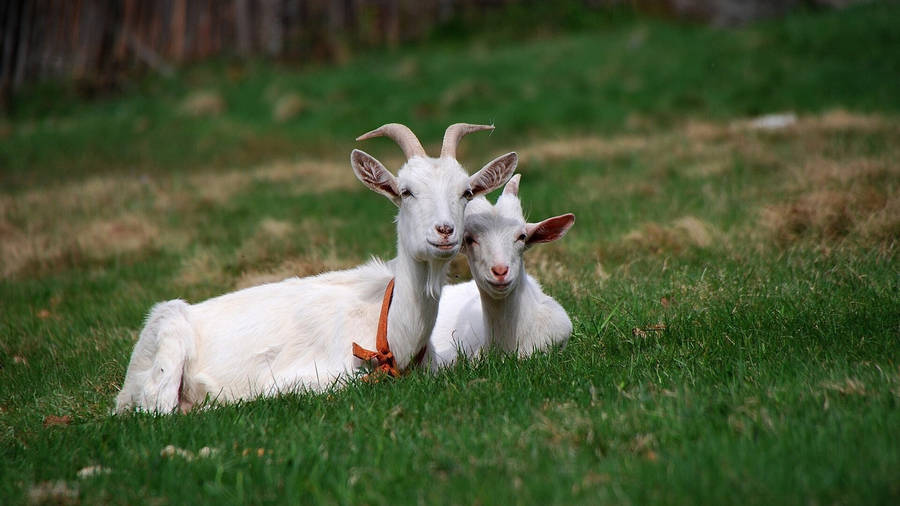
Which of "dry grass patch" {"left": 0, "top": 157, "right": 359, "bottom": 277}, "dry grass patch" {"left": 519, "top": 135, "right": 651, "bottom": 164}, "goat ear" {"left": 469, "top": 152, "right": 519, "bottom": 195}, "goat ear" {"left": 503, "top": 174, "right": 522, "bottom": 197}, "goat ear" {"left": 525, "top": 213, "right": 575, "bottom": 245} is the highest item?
"goat ear" {"left": 469, "top": 152, "right": 519, "bottom": 195}

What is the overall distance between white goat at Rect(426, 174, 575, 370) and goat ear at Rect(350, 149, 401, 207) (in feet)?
1.74

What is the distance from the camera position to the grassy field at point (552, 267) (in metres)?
3.45

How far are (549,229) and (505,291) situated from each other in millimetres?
604

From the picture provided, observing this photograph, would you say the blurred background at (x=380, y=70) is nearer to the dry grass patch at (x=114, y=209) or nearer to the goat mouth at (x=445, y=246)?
the dry grass patch at (x=114, y=209)

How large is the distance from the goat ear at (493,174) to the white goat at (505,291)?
0.78 ft

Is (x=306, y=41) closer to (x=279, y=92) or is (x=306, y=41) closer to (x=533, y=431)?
(x=279, y=92)

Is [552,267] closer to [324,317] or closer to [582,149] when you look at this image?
[324,317]

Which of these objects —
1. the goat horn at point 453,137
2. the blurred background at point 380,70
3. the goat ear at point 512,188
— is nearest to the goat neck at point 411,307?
the goat horn at point 453,137

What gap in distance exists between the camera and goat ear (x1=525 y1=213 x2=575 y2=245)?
17.5 feet

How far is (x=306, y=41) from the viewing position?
68.8 ft

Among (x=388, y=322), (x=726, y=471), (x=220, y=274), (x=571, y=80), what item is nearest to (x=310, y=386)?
(x=388, y=322)

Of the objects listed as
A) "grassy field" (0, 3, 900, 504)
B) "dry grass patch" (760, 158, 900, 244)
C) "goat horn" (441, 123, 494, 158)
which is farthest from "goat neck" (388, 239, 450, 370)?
"dry grass patch" (760, 158, 900, 244)

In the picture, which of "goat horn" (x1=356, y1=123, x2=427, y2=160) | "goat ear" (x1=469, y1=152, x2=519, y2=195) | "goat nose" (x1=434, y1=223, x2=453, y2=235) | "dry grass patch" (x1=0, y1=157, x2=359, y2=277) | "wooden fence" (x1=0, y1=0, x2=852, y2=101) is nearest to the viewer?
"goat nose" (x1=434, y1=223, x2=453, y2=235)

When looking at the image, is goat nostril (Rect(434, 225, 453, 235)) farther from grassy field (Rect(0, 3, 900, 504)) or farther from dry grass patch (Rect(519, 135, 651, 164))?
A: dry grass patch (Rect(519, 135, 651, 164))
